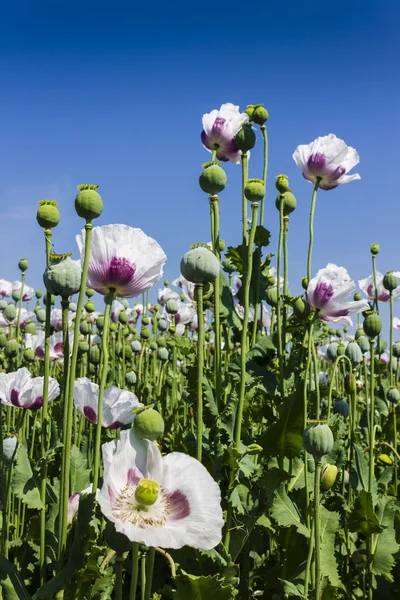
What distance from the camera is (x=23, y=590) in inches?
61.8

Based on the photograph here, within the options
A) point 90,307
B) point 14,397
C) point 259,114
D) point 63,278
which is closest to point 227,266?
point 90,307

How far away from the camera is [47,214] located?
5.31 ft

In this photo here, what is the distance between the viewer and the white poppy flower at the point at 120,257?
1565 millimetres

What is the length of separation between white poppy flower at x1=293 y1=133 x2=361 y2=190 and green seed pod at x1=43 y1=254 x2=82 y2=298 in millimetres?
1478

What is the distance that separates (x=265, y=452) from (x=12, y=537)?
53.9 inches

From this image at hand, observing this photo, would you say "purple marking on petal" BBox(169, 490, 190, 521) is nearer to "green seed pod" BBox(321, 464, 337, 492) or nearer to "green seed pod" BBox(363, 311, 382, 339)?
"green seed pod" BBox(321, 464, 337, 492)

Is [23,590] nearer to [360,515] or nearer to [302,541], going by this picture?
[302,541]

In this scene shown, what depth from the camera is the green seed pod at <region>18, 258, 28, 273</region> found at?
418 centimetres

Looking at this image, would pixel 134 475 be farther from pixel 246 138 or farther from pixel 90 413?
pixel 246 138

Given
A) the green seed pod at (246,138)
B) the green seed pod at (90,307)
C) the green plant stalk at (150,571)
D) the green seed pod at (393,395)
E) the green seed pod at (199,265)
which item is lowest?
the green plant stalk at (150,571)

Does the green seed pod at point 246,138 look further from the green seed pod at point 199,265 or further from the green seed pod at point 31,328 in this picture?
the green seed pod at point 31,328

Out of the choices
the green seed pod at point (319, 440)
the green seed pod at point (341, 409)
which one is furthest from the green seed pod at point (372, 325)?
the green seed pod at point (319, 440)

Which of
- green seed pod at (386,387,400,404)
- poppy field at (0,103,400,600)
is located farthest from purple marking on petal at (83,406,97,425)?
green seed pod at (386,387,400,404)

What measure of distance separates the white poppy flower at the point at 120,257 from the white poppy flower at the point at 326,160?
1284 mm
